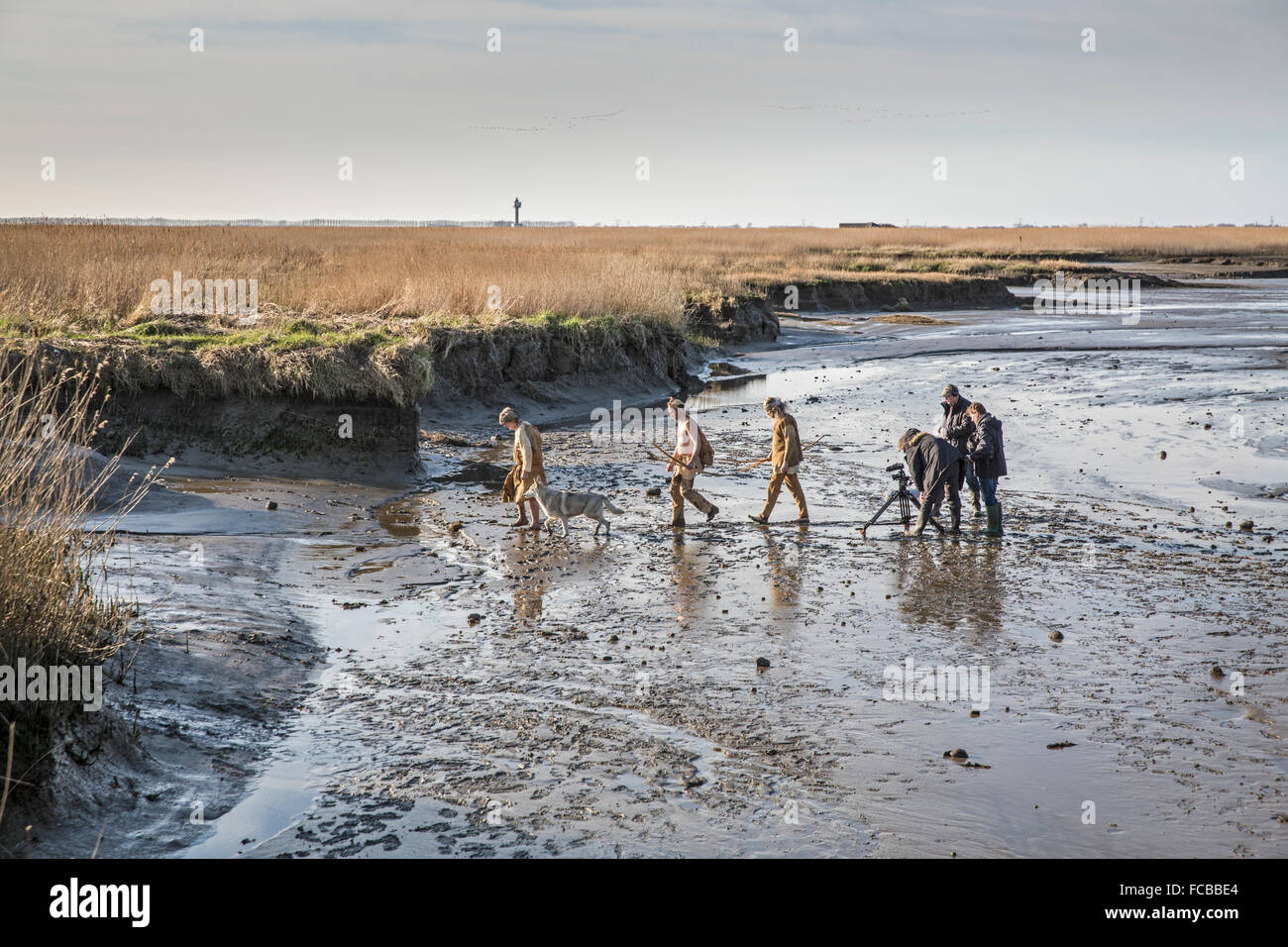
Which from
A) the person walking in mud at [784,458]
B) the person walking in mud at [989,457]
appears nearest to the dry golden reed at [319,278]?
the person walking in mud at [784,458]

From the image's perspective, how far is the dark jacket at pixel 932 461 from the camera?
12406 millimetres

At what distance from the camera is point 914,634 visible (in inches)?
366

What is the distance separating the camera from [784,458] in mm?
13141

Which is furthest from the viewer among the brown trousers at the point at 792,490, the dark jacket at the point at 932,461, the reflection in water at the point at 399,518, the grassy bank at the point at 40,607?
the brown trousers at the point at 792,490

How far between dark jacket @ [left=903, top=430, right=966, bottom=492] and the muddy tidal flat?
70cm

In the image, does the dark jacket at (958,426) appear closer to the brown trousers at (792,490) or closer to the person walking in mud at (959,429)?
the person walking in mud at (959,429)

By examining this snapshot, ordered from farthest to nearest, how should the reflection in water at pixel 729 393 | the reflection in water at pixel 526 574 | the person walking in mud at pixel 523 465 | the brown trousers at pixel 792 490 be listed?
1. the reflection in water at pixel 729 393
2. the brown trousers at pixel 792 490
3. the person walking in mud at pixel 523 465
4. the reflection in water at pixel 526 574

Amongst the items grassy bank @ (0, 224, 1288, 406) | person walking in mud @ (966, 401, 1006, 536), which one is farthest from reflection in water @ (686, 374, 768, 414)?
person walking in mud @ (966, 401, 1006, 536)

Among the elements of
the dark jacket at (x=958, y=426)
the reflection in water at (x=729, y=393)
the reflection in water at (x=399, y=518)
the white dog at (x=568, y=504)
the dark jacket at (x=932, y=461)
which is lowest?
the reflection in water at (x=399, y=518)

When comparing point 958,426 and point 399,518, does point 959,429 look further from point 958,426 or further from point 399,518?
point 399,518

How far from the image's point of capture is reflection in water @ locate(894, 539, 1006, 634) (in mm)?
9797

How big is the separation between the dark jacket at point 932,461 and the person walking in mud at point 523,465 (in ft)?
14.3

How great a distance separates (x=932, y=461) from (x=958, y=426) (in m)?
0.77
